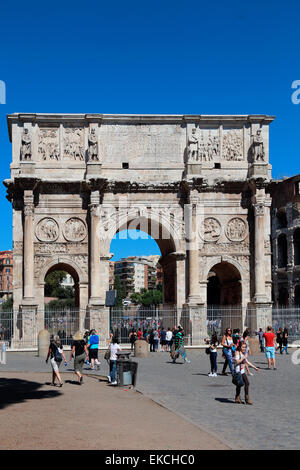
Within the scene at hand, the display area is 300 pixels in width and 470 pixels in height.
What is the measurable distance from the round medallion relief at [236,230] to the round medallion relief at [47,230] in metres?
7.37

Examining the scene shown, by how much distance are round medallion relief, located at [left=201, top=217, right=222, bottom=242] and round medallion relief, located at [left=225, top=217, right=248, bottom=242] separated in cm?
42

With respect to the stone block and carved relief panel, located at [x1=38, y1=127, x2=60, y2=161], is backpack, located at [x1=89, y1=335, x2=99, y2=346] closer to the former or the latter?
the stone block

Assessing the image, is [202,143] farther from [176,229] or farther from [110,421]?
[110,421]

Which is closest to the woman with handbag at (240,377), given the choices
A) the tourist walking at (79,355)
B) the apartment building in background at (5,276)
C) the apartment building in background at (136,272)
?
the tourist walking at (79,355)

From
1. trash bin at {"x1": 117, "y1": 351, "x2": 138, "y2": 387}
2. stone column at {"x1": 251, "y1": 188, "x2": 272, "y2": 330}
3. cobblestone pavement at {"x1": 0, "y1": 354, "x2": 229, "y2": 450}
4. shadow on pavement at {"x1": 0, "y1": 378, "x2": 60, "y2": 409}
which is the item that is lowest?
shadow on pavement at {"x1": 0, "y1": 378, "x2": 60, "y2": 409}

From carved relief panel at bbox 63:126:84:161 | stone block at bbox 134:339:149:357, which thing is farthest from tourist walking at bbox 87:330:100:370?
carved relief panel at bbox 63:126:84:161

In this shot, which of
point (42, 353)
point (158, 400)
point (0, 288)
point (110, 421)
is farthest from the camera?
point (0, 288)

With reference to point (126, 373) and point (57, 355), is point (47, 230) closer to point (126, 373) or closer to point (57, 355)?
point (57, 355)

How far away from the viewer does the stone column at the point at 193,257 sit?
27422 millimetres

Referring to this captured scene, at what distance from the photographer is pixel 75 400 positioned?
12242 mm

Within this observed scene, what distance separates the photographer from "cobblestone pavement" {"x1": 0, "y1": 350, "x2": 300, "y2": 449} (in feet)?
28.0

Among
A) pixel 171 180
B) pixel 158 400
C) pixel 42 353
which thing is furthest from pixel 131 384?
pixel 171 180

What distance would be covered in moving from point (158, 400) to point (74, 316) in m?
15.8

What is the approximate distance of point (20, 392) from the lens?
44.3 ft
